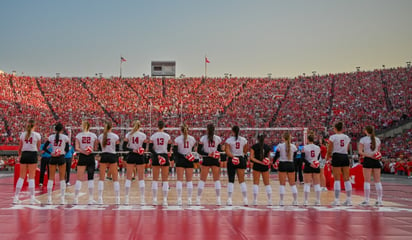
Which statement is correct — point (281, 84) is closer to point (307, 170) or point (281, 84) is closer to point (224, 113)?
point (224, 113)

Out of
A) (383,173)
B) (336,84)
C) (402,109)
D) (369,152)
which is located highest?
(336,84)

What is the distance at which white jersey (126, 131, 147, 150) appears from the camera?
10625 mm

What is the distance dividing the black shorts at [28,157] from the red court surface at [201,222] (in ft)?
3.88

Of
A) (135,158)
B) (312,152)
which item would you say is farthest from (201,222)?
(312,152)

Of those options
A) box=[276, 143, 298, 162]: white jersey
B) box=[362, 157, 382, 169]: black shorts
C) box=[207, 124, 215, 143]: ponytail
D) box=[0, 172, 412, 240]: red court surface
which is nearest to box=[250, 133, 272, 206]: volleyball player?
box=[276, 143, 298, 162]: white jersey

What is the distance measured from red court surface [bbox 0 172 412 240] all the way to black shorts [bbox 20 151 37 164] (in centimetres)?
118

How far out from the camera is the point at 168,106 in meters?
52.8

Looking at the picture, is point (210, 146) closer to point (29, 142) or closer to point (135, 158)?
point (135, 158)

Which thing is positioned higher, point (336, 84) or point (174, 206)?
point (336, 84)

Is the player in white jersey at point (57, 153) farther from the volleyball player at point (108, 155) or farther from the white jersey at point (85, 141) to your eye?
the volleyball player at point (108, 155)

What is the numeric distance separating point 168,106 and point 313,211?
43800 mm

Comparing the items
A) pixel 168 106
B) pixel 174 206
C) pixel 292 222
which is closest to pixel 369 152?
pixel 292 222

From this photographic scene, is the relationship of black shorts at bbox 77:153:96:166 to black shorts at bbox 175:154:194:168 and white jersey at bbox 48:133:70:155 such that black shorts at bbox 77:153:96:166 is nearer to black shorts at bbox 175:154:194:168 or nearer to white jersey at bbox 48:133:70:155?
white jersey at bbox 48:133:70:155

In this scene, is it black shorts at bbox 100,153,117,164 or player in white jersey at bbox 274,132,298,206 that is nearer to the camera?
black shorts at bbox 100,153,117,164
